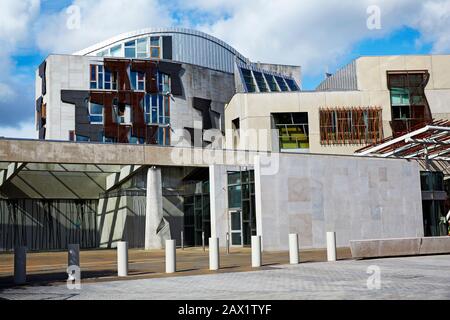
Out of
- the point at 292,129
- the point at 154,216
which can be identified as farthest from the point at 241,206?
the point at 292,129

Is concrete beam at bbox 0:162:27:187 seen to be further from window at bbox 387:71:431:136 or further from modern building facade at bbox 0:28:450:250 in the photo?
window at bbox 387:71:431:136

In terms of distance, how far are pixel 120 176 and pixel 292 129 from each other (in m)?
14.0

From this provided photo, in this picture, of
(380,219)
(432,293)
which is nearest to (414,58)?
(380,219)

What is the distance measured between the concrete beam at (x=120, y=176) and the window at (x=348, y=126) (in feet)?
50.7

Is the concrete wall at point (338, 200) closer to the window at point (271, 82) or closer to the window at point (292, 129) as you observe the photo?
the window at point (292, 129)

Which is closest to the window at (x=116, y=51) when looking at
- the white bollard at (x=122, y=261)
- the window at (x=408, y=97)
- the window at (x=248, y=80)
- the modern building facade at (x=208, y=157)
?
the modern building facade at (x=208, y=157)

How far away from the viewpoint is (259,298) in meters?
10.7

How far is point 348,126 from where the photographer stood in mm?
46094

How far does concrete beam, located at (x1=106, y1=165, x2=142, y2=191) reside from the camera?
127 feet

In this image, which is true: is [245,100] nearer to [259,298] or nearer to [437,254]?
[437,254]

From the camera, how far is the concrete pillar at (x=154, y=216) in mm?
35250

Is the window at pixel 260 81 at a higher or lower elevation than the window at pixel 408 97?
higher

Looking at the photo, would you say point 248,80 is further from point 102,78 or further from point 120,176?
point 120,176
